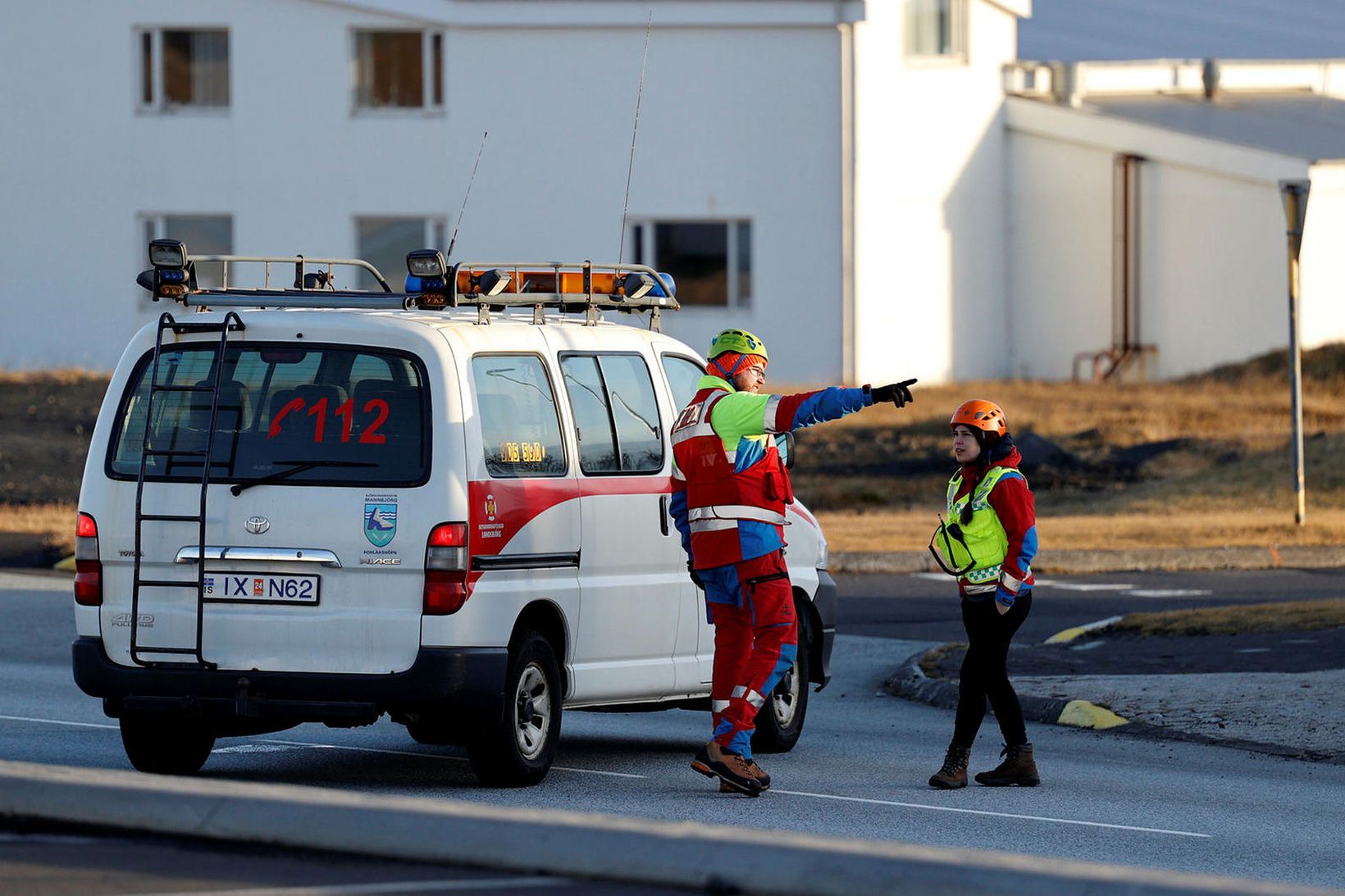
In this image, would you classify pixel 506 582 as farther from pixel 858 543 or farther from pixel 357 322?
pixel 858 543

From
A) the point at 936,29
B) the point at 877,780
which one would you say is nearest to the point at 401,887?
the point at 877,780

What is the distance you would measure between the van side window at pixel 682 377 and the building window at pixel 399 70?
22266 mm

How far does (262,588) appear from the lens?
880 centimetres

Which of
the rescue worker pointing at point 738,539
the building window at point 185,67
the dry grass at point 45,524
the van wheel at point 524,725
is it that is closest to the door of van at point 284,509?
the van wheel at point 524,725

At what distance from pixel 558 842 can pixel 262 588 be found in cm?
315

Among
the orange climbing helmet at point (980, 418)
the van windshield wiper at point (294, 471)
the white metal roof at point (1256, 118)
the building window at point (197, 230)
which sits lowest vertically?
the van windshield wiper at point (294, 471)

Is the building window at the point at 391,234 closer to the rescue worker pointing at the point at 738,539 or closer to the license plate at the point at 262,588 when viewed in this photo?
the rescue worker pointing at the point at 738,539

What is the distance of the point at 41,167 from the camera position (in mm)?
32562

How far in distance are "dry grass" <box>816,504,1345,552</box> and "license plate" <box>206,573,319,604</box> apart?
11.7 metres

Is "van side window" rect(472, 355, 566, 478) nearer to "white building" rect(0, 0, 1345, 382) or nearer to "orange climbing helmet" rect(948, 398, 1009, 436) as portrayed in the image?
"orange climbing helmet" rect(948, 398, 1009, 436)

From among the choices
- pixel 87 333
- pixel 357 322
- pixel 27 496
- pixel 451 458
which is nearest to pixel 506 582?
pixel 451 458

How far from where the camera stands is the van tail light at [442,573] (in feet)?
28.5

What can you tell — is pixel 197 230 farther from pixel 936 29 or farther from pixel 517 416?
pixel 517 416

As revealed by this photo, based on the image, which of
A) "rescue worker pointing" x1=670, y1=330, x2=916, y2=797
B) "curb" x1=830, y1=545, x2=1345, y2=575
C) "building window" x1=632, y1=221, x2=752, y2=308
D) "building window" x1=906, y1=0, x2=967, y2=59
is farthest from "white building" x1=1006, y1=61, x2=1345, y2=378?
"rescue worker pointing" x1=670, y1=330, x2=916, y2=797
